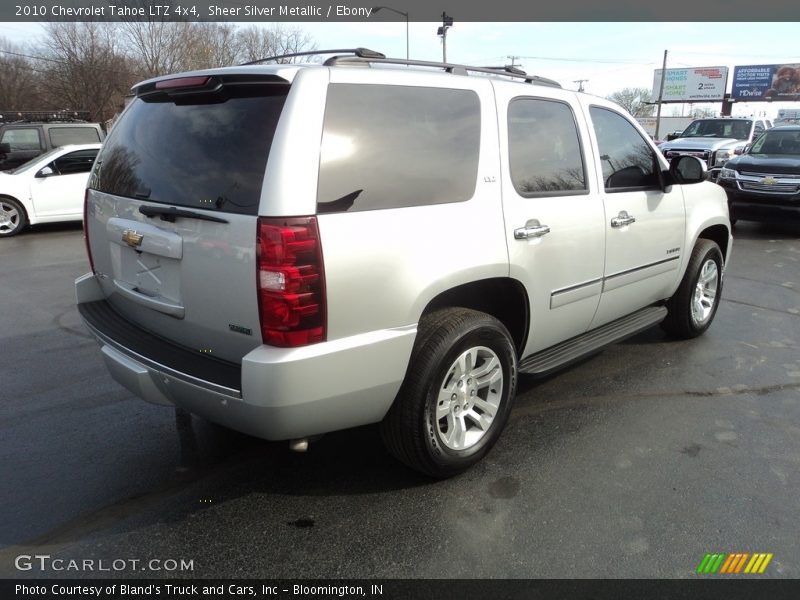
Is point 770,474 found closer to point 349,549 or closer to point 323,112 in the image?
point 349,549

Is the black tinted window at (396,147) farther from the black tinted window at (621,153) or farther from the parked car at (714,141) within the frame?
the parked car at (714,141)

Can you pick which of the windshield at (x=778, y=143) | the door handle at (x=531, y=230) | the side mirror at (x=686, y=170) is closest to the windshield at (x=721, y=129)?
the windshield at (x=778, y=143)

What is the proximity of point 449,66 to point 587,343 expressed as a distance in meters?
1.89

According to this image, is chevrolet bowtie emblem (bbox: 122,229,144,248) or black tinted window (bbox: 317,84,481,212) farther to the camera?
chevrolet bowtie emblem (bbox: 122,229,144,248)

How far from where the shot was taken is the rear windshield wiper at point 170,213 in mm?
2526

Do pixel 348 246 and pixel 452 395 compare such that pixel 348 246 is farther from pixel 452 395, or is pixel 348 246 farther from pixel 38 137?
pixel 38 137

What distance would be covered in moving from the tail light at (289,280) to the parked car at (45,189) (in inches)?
392

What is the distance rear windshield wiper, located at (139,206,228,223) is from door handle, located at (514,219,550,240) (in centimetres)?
150

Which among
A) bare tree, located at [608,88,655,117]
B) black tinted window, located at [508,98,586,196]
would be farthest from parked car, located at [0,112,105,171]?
bare tree, located at [608,88,655,117]

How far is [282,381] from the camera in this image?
94.3 inches

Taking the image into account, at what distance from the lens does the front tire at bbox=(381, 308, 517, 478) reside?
2.83 m

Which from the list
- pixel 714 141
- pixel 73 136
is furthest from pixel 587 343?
pixel 714 141

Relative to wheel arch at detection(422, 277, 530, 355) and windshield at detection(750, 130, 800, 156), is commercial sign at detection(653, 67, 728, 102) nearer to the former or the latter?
windshield at detection(750, 130, 800, 156)

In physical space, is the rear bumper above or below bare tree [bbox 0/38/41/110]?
below
